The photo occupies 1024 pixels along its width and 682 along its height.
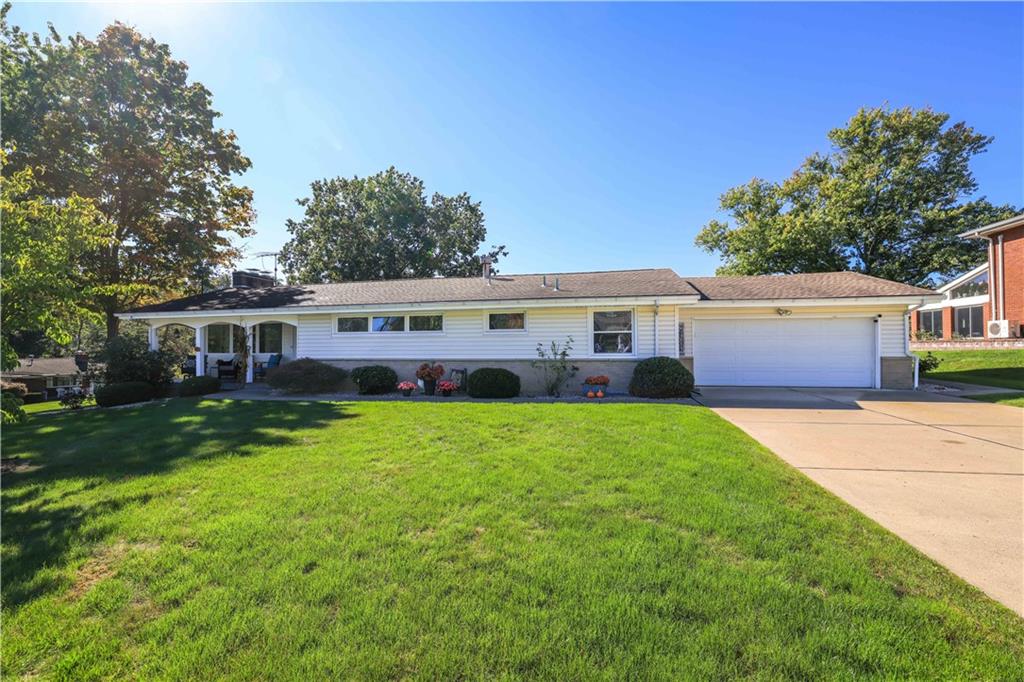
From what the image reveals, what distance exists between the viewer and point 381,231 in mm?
28922

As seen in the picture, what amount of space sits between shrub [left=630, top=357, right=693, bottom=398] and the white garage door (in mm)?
2980

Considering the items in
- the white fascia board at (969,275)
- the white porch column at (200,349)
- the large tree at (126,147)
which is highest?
the large tree at (126,147)

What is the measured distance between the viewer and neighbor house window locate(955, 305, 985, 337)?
23203 millimetres

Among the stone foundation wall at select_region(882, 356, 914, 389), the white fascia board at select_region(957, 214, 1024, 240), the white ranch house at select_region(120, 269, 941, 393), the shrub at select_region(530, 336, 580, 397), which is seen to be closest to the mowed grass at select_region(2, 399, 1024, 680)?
the shrub at select_region(530, 336, 580, 397)

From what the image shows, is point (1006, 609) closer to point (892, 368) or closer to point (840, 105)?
point (892, 368)

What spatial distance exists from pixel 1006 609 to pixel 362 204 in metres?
32.7

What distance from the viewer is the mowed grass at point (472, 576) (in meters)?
2.09

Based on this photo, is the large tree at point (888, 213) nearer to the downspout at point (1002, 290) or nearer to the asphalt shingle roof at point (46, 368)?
the downspout at point (1002, 290)

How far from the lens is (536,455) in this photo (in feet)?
17.8

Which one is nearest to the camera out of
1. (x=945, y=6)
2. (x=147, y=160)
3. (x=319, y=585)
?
(x=319, y=585)

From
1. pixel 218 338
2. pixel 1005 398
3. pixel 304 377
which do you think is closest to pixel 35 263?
pixel 304 377

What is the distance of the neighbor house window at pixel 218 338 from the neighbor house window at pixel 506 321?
11497 millimetres

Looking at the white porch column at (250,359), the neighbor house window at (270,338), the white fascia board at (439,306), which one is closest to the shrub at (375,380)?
the white fascia board at (439,306)

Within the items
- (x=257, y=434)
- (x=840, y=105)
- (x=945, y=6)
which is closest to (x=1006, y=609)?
(x=257, y=434)
